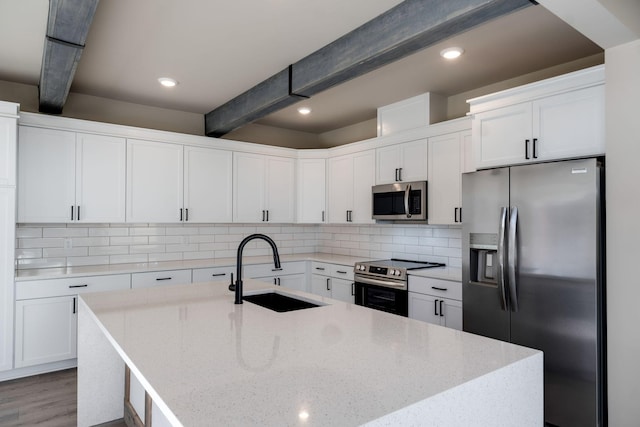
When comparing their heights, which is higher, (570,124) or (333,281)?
(570,124)

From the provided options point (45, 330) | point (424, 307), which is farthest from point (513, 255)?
point (45, 330)

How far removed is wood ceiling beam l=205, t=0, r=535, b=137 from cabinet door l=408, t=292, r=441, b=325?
1.95 metres

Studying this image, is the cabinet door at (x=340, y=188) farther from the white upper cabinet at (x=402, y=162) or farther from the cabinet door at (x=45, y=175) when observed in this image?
the cabinet door at (x=45, y=175)

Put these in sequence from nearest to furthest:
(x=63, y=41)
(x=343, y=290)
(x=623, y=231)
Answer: (x=623, y=231) < (x=63, y=41) < (x=343, y=290)

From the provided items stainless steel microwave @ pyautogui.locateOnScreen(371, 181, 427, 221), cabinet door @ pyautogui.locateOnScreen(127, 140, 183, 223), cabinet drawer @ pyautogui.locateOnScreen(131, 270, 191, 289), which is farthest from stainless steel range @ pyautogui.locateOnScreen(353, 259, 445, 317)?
cabinet door @ pyautogui.locateOnScreen(127, 140, 183, 223)

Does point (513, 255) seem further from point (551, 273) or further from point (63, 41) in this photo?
point (63, 41)

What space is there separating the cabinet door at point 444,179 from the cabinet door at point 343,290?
1174 mm

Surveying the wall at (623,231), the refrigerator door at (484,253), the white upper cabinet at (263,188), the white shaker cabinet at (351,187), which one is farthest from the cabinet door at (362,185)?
the wall at (623,231)

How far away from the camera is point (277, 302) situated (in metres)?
2.48

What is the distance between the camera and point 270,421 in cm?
91

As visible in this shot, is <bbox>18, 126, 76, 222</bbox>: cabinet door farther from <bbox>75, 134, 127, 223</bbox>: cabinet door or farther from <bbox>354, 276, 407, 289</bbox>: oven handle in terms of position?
<bbox>354, 276, 407, 289</bbox>: oven handle

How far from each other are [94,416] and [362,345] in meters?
2.06

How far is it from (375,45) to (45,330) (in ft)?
11.5

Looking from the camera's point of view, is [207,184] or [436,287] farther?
[207,184]
